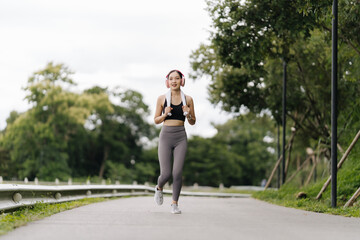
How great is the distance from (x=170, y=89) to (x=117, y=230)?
323 centimetres

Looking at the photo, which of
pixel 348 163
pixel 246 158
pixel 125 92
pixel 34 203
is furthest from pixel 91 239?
pixel 246 158

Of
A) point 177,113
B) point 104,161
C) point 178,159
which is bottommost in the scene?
point 178,159

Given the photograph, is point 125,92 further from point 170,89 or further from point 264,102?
point 170,89

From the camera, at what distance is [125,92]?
77.1 metres

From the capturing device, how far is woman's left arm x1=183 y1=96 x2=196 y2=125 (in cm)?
906

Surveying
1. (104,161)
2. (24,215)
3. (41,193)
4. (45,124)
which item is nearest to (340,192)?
(41,193)

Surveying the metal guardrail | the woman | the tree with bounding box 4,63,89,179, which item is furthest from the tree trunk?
the woman

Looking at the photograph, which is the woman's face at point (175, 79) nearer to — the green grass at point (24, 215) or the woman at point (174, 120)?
the woman at point (174, 120)

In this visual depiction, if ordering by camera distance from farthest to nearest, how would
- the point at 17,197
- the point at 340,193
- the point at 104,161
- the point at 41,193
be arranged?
the point at 104,161
the point at 340,193
the point at 41,193
the point at 17,197

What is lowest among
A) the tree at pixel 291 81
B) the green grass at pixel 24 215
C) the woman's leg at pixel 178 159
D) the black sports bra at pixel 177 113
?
the green grass at pixel 24 215

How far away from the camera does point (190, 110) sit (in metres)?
9.27

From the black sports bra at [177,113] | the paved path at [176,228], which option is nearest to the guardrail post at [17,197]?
the paved path at [176,228]

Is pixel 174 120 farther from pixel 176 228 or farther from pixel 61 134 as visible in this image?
pixel 61 134

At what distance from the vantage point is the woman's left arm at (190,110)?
9058 millimetres
